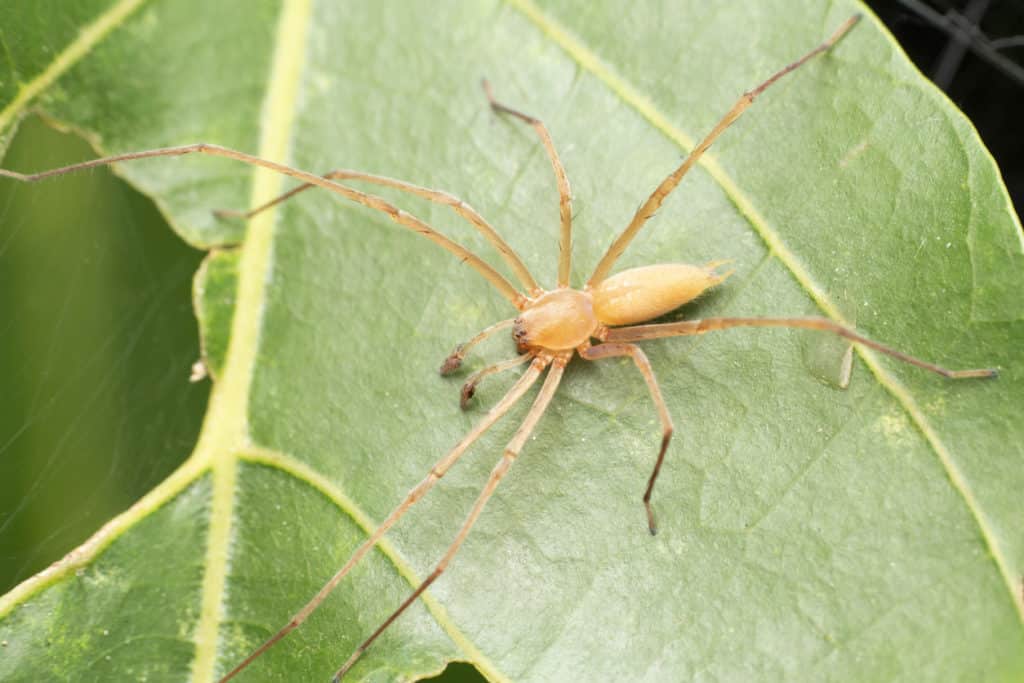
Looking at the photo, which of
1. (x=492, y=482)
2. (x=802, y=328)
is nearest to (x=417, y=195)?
(x=492, y=482)

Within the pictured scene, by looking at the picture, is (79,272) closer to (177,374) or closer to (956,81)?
(177,374)

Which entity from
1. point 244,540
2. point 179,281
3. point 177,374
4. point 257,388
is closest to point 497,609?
point 244,540

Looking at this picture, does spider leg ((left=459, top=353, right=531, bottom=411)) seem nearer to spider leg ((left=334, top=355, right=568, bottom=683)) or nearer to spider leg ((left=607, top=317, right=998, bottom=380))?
spider leg ((left=334, top=355, right=568, bottom=683))

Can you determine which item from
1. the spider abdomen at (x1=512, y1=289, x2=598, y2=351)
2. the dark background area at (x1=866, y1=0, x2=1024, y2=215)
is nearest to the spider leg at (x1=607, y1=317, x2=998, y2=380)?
the spider abdomen at (x1=512, y1=289, x2=598, y2=351)

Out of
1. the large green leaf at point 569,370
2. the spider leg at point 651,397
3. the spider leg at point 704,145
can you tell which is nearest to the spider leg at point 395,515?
the large green leaf at point 569,370

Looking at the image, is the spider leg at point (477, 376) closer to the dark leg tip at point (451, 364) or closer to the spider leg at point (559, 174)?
the dark leg tip at point (451, 364)

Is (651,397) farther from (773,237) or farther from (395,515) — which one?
(395,515)
